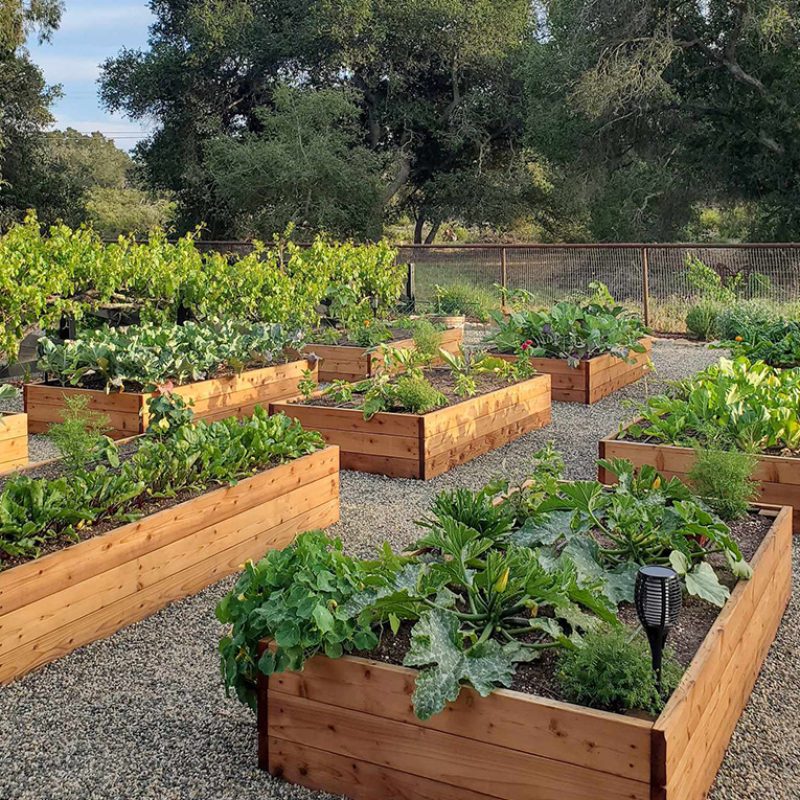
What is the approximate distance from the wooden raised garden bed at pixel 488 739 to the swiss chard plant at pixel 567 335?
544 centimetres

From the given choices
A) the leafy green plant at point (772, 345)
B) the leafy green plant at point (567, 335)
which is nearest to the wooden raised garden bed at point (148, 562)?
the leafy green plant at point (567, 335)

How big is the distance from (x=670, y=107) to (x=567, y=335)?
15212 millimetres

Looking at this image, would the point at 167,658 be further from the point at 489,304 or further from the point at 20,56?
the point at 20,56

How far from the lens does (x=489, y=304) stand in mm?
12469

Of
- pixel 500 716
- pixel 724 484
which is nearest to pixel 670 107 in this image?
pixel 724 484

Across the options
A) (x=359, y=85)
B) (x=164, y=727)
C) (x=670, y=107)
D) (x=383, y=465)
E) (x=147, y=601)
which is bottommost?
(x=164, y=727)

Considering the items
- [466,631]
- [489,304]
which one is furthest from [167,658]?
[489,304]

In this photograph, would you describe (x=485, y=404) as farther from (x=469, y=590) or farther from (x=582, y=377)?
(x=469, y=590)

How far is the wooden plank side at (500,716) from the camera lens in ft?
6.89

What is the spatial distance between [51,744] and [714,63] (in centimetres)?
2123

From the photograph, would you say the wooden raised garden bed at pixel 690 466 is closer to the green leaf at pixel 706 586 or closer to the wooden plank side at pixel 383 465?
the wooden plank side at pixel 383 465

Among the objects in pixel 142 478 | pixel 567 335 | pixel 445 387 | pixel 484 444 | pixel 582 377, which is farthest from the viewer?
pixel 567 335

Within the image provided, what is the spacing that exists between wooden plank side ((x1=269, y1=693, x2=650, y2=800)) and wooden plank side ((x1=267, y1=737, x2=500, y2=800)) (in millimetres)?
17

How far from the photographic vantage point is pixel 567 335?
8.17 meters
